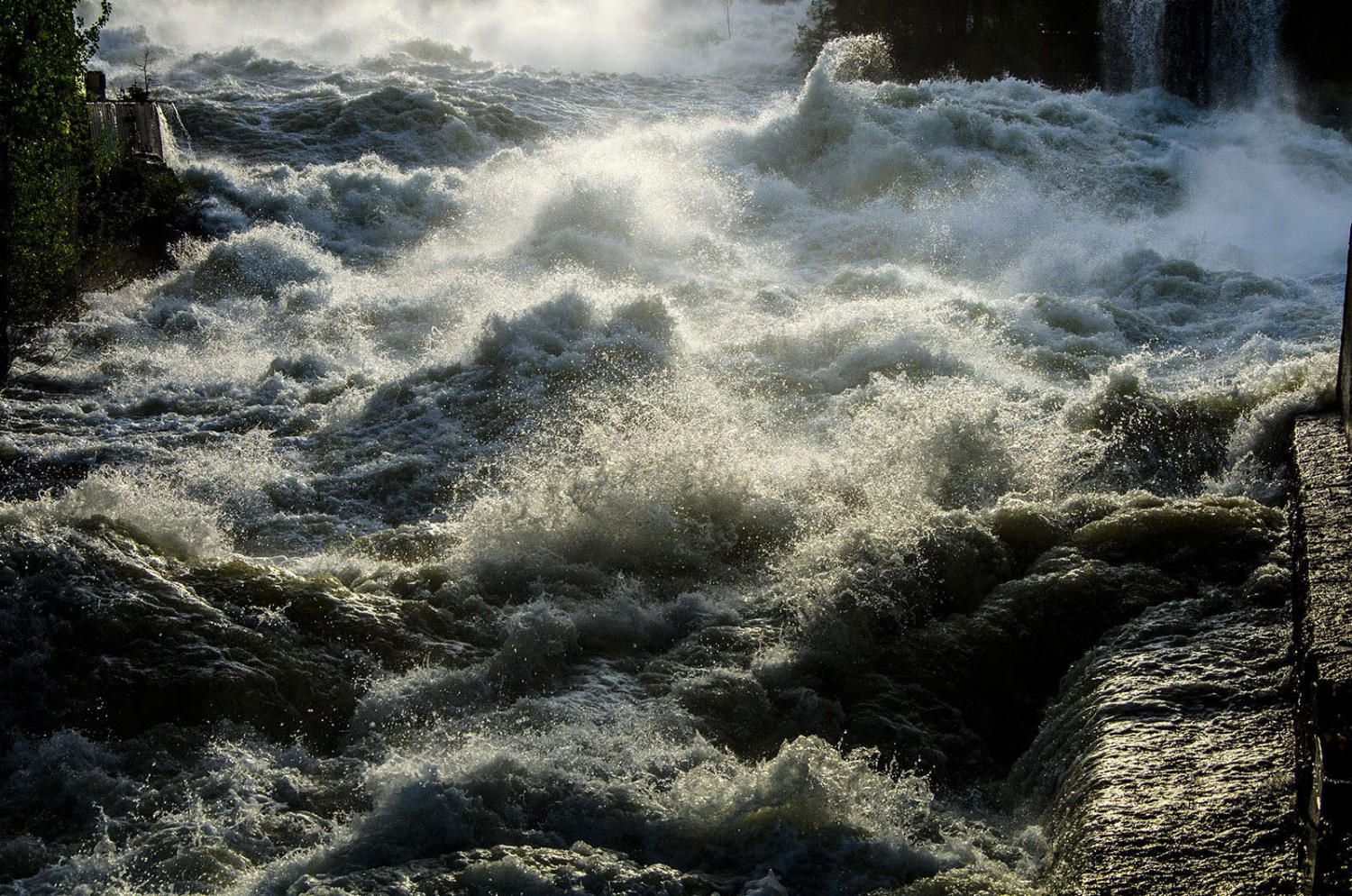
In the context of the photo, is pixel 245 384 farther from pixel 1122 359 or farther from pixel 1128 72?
pixel 1128 72

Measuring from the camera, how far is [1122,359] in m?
10.9

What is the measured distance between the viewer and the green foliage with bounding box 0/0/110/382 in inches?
402

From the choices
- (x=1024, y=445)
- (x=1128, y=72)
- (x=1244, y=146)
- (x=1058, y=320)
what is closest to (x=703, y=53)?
(x=1128, y=72)

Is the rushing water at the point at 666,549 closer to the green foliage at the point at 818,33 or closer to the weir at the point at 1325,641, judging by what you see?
the weir at the point at 1325,641

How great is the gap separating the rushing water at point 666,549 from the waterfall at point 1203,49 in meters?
7.42

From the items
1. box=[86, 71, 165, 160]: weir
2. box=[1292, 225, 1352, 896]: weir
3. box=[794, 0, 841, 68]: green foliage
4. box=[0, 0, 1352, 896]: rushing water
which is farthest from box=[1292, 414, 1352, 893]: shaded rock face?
box=[794, 0, 841, 68]: green foliage

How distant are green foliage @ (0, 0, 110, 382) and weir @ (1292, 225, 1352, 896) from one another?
1060 centimetres

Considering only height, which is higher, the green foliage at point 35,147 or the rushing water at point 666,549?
the green foliage at point 35,147

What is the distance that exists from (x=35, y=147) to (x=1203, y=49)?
2194cm

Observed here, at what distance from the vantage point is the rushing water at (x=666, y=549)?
4348mm

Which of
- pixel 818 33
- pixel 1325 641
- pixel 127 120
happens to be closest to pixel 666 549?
pixel 1325 641

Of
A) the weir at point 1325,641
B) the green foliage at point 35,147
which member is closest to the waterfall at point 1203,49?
the weir at point 1325,641

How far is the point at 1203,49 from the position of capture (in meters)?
23.3

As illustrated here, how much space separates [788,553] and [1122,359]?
5.56 m
